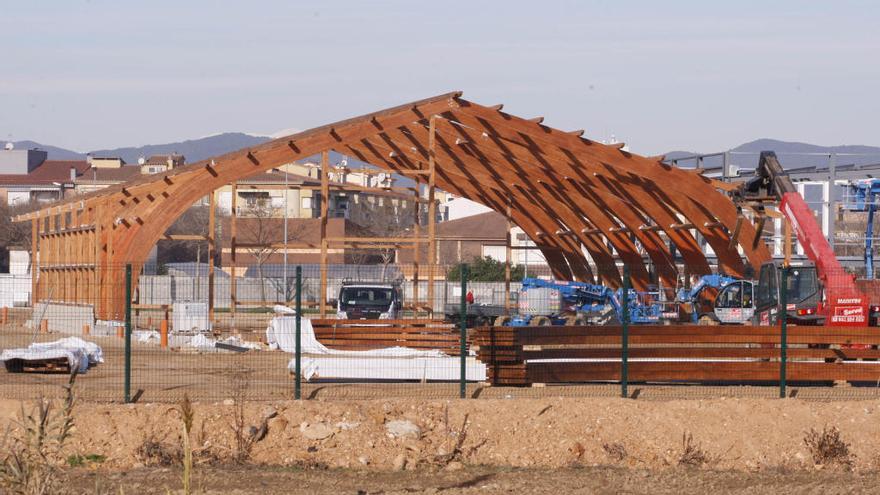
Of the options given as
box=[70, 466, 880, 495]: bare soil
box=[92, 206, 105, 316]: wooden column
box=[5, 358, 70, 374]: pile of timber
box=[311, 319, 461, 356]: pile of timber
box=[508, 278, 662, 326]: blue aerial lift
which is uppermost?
box=[92, 206, 105, 316]: wooden column

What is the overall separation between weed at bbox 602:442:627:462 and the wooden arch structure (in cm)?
1027

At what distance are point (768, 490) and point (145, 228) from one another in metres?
17.6

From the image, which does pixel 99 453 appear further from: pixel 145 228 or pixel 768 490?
pixel 145 228

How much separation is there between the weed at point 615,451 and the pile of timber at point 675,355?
2659 mm

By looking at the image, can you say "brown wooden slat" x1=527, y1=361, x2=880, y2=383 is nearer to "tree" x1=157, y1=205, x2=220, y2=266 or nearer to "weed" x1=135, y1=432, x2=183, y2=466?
"weed" x1=135, y1=432, x2=183, y2=466

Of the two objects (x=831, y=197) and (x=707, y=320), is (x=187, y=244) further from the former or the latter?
(x=707, y=320)

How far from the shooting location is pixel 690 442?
48.1 ft

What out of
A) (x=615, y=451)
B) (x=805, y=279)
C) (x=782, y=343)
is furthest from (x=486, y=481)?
(x=805, y=279)

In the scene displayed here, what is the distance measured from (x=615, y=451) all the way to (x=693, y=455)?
909mm

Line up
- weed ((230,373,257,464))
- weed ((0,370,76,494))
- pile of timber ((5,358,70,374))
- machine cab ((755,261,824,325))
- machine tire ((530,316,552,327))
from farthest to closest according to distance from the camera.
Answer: machine tire ((530,316,552,327)) → machine cab ((755,261,824,325)) → pile of timber ((5,358,70,374)) → weed ((230,373,257,464)) → weed ((0,370,76,494))

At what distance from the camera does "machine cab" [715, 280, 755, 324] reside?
2916cm

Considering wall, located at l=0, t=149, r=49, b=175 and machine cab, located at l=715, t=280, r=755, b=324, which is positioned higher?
wall, located at l=0, t=149, r=49, b=175

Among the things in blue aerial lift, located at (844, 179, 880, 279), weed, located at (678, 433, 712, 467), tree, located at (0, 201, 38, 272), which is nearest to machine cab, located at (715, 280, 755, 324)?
blue aerial lift, located at (844, 179, 880, 279)

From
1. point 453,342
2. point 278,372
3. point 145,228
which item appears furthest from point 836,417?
→ point 145,228
